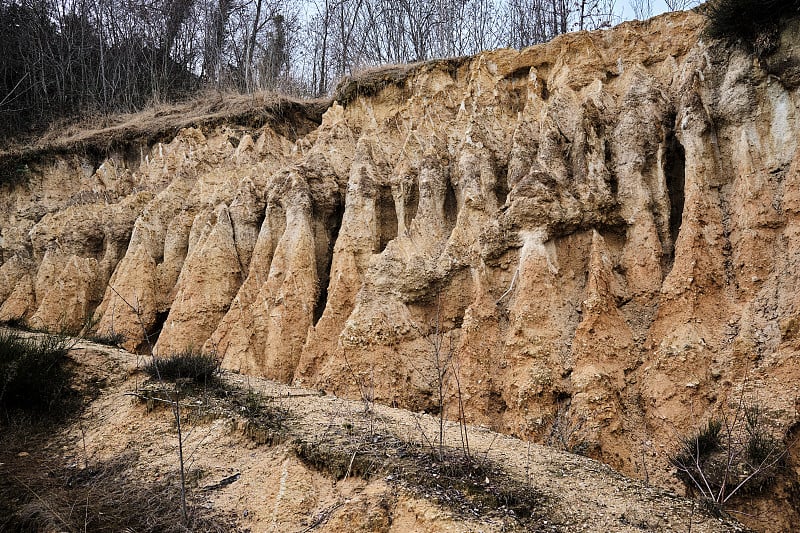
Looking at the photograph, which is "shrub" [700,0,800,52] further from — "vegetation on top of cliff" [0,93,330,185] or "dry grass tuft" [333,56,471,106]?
"vegetation on top of cliff" [0,93,330,185]

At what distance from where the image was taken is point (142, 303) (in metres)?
13.8

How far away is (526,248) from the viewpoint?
907 cm

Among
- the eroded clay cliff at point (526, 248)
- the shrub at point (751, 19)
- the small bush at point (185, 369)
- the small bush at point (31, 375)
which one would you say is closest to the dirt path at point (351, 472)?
the small bush at point (185, 369)

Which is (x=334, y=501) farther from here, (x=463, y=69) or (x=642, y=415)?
(x=463, y=69)

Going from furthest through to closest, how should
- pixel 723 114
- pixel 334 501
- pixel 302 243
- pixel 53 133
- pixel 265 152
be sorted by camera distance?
pixel 53 133 → pixel 265 152 → pixel 302 243 → pixel 723 114 → pixel 334 501

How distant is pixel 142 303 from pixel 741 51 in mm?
15138

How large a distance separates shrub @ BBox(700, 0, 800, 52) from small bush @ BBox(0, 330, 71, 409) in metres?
12.5

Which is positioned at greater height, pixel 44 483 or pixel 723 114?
pixel 723 114

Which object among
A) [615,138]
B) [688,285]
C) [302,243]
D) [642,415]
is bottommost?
[642,415]

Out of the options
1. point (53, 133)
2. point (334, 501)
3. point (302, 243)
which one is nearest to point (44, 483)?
point (334, 501)

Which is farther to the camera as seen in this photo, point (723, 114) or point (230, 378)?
point (723, 114)

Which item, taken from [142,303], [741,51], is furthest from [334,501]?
[142,303]

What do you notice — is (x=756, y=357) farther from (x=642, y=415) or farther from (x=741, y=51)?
(x=741, y=51)

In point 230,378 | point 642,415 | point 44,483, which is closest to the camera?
point 44,483
